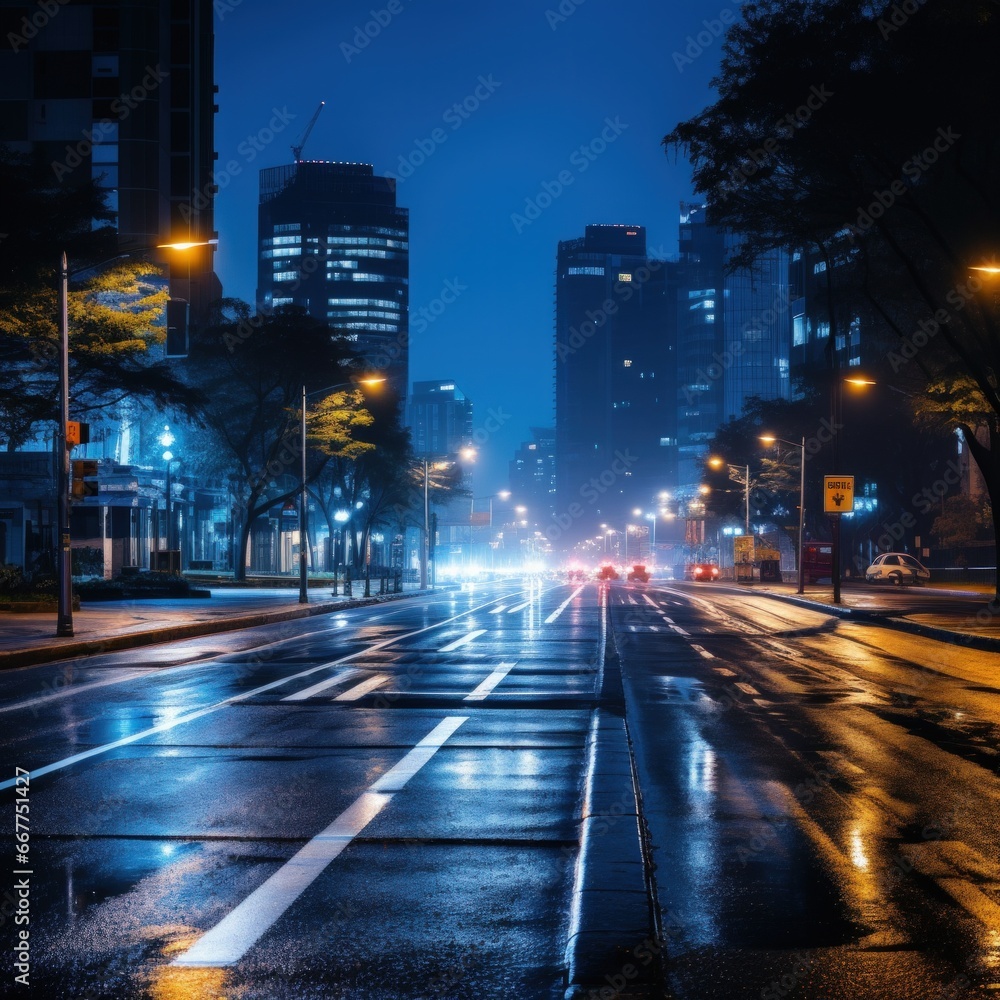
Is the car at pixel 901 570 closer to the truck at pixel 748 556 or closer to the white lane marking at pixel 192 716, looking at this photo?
the truck at pixel 748 556

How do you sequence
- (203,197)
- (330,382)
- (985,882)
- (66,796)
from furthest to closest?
1. (203,197)
2. (330,382)
3. (66,796)
4. (985,882)

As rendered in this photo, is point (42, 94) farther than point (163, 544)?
Yes

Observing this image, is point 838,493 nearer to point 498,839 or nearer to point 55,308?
point 55,308

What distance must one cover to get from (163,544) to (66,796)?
62.5 meters

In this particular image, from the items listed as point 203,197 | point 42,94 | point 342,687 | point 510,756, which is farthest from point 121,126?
point 510,756

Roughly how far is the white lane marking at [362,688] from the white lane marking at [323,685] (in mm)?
372

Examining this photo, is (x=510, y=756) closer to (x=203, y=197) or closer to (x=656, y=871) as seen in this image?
(x=656, y=871)

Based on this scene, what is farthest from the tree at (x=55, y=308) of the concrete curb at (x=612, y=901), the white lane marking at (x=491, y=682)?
the concrete curb at (x=612, y=901)

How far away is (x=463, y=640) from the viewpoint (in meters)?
26.0

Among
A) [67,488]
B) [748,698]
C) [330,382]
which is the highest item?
[330,382]

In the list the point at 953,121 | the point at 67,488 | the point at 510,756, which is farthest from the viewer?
the point at 953,121

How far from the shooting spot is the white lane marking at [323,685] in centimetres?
1531

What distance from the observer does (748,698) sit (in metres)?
15.3

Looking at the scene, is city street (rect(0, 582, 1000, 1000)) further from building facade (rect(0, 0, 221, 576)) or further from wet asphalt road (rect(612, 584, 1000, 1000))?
building facade (rect(0, 0, 221, 576))
